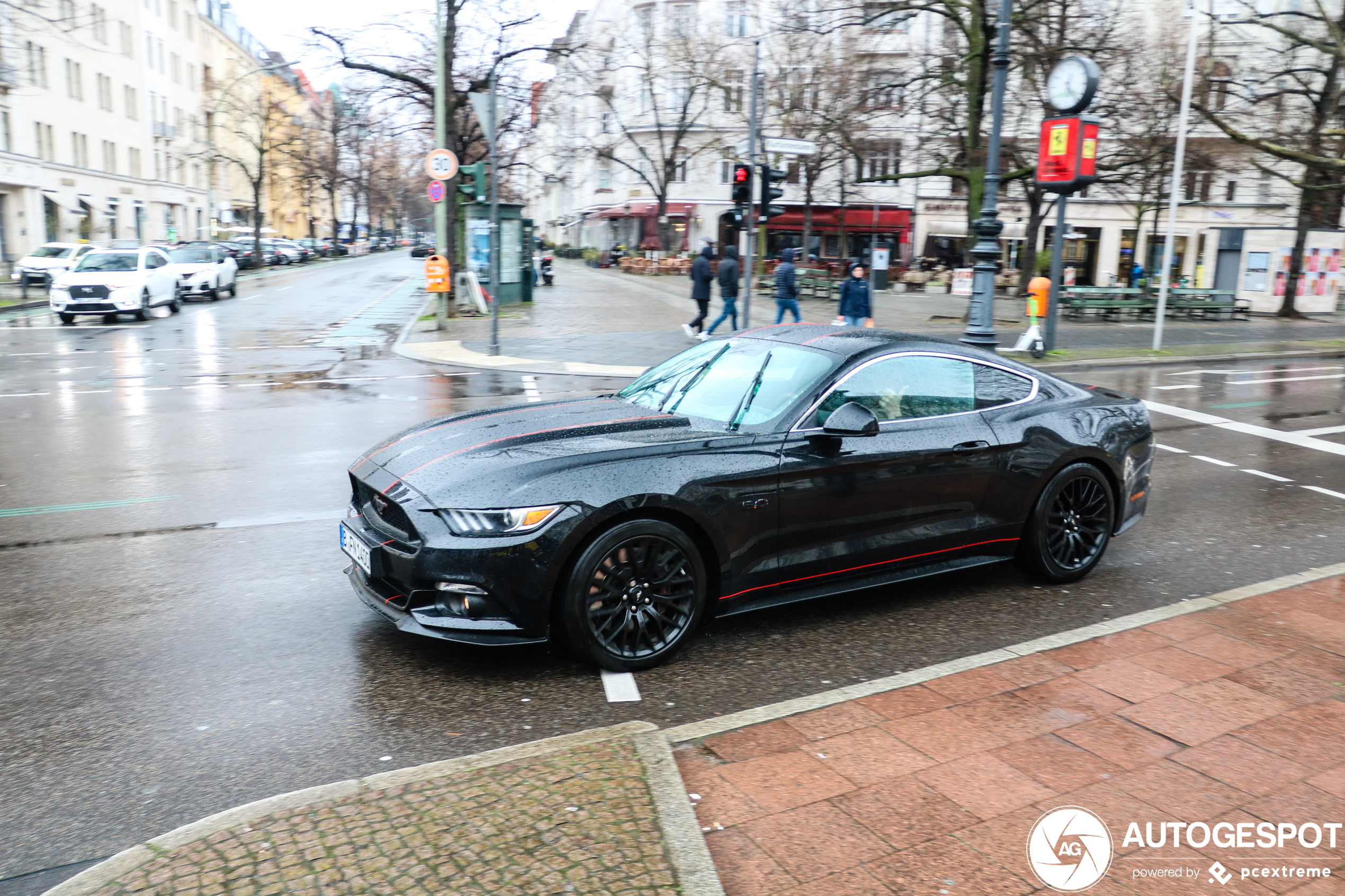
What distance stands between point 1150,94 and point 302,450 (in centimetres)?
3275

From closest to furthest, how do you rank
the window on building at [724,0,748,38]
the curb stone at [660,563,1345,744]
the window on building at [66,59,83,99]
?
the curb stone at [660,563,1345,744]
the window on building at [66,59,83,99]
the window on building at [724,0,748,38]

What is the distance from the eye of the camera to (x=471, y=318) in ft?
79.7

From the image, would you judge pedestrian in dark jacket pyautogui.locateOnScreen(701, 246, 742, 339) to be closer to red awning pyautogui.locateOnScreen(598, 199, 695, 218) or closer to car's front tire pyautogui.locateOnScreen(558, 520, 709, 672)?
car's front tire pyautogui.locateOnScreen(558, 520, 709, 672)

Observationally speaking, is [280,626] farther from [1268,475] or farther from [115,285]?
[115,285]

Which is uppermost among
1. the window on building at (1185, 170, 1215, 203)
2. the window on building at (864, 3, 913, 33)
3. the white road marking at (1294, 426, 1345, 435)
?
the window on building at (864, 3, 913, 33)

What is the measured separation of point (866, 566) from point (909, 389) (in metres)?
1.02

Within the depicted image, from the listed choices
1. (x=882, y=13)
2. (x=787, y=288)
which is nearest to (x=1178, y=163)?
(x=882, y=13)

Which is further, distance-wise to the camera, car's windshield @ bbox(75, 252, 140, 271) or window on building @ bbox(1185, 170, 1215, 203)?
window on building @ bbox(1185, 170, 1215, 203)

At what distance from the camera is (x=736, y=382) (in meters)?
5.39

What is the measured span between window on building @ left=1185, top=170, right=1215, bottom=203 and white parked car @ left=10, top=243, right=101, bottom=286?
42287 mm

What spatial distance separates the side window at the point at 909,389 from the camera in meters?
5.25

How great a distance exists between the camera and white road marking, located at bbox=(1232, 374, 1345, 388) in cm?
1656

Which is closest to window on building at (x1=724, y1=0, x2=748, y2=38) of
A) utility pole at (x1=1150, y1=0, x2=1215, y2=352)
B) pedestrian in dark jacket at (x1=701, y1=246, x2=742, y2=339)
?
utility pole at (x1=1150, y1=0, x2=1215, y2=352)

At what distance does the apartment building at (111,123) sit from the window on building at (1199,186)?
45.5 metres
